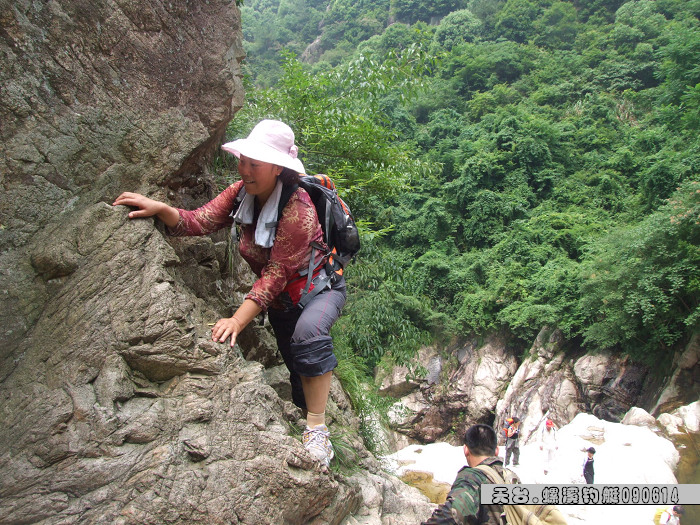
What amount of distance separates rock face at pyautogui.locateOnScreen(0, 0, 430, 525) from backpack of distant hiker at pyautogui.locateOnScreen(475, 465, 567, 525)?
2.66 ft

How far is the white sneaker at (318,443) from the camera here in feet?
7.91

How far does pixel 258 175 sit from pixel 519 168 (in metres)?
23.5

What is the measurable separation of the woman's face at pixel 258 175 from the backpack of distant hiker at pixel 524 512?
173 centimetres

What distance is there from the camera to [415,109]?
34.1m

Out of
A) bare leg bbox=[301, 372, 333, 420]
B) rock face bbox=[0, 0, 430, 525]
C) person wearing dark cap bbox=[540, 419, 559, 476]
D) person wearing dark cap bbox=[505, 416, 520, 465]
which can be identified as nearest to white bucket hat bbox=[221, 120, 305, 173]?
rock face bbox=[0, 0, 430, 525]

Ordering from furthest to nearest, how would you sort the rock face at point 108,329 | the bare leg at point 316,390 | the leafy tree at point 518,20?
the leafy tree at point 518,20
the bare leg at point 316,390
the rock face at point 108,329

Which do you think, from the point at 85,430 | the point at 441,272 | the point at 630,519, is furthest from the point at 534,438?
the point at 85,430

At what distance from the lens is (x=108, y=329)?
209cm

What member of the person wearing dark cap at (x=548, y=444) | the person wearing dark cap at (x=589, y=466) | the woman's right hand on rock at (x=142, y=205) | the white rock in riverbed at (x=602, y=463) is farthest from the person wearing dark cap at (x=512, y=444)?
the woman's right hand on rock at (x=142, y=205)

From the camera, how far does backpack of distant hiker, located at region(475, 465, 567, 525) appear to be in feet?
6.65

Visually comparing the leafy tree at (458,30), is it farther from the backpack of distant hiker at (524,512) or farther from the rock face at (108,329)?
the backpack of distant hiker at (524,512)

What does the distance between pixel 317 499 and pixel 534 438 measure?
13265 millimetres

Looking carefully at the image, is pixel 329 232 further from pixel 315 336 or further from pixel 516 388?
pixel 516 388

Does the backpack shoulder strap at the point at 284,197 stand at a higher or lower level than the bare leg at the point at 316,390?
higher
